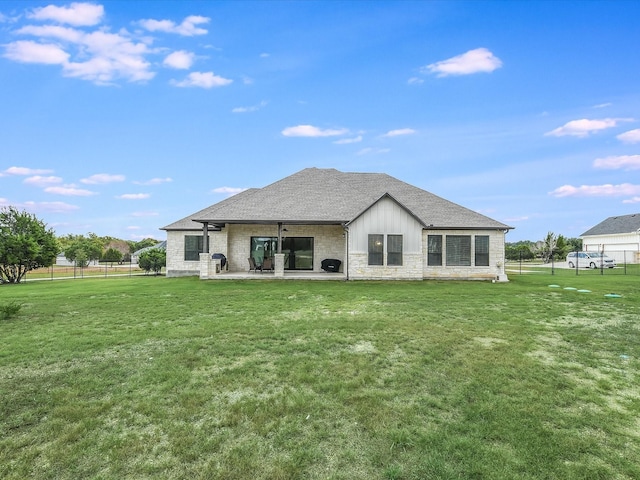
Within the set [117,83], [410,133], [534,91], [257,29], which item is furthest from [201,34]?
[534,91]

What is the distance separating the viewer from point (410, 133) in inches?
1019

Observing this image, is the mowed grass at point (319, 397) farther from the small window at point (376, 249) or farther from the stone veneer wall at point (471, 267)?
the stone veneer wall at point (471, 267)

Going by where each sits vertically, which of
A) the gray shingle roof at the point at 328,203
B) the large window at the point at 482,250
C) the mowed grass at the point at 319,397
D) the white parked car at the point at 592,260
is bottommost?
the mowed grass at the point at 319,397

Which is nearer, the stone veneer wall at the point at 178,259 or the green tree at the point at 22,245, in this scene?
the green tree at the point at 22,245

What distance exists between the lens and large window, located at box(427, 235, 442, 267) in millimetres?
17578

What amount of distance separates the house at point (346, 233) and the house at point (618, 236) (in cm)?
3125

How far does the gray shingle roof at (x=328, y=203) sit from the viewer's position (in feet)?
56.4

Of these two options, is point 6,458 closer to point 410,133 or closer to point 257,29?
point 257,29

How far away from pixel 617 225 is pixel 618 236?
2.33m

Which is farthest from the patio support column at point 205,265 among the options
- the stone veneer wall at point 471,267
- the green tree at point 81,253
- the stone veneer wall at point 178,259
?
the green tree at point 81,253

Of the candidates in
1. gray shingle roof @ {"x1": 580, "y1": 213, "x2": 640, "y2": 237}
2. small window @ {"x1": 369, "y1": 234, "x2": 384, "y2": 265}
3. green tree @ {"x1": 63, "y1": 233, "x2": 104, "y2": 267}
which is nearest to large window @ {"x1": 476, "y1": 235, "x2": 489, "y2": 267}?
small window @ {"x1": 369, "y1": 234, "x2": 384, "y2": 265}

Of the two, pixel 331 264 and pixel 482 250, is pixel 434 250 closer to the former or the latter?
pixel 482 250

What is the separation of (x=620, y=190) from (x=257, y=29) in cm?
4118

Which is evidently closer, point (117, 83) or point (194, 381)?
point (194, 381)
